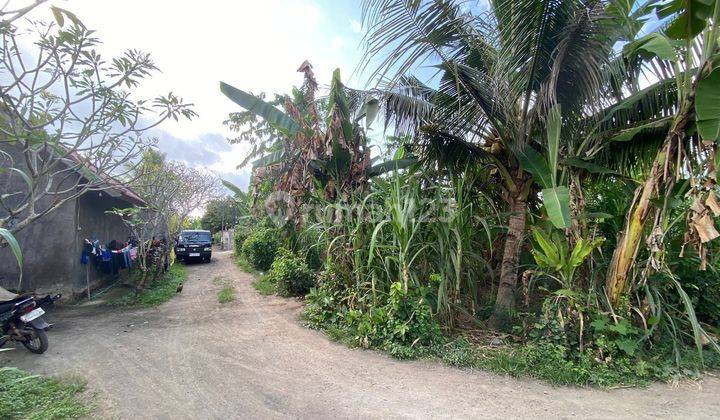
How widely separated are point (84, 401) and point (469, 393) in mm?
3591

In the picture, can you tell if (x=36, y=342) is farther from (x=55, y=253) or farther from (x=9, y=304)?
(x=55, y=253)

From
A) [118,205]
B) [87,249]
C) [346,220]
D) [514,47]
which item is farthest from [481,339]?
[118,205]

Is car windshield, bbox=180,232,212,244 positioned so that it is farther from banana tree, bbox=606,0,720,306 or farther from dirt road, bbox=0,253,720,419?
banana tree, bbox=606,0,720,306

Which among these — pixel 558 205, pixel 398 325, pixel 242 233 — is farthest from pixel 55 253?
pixel 242 233

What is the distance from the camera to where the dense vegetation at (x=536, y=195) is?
4086mm

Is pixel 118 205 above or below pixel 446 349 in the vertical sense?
above

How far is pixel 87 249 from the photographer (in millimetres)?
8086

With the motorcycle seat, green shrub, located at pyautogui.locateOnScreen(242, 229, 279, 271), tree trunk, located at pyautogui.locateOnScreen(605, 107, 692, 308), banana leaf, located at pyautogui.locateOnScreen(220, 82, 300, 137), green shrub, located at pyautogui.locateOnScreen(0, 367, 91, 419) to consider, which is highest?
banana leaf, located at pyautogui.locateOnScreen(220, 82, 300, 137)

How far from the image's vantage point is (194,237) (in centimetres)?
1705

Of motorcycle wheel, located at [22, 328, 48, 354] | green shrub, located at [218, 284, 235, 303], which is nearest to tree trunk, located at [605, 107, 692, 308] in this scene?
green shrub, located at [218, 284, 235, 303]

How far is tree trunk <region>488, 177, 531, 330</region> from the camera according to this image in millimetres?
5215

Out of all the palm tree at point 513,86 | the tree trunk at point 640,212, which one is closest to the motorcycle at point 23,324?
the palm tree at point 513,86

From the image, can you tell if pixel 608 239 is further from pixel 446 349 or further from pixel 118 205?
pixel 118 205

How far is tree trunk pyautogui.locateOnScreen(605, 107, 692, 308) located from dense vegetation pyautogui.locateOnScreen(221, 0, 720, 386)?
20mm
